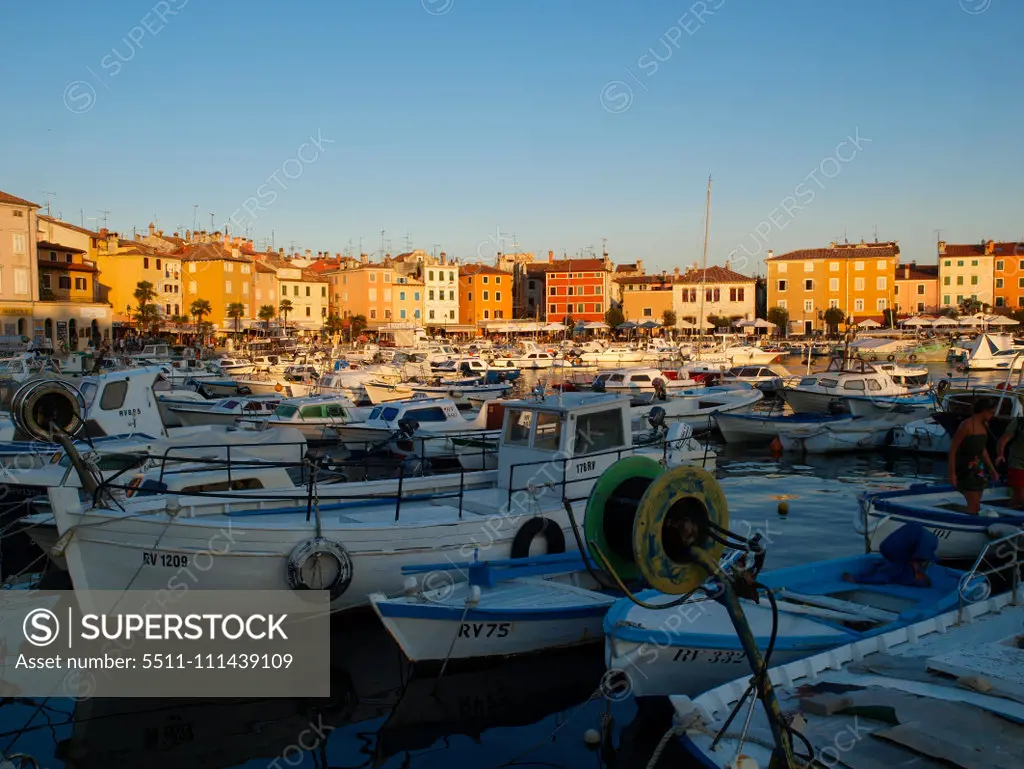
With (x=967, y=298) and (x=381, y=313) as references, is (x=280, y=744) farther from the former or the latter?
(x=967, y=298)

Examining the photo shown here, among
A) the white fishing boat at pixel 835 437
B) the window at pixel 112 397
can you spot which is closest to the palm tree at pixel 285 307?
the white fishing boat at pixel 835 437

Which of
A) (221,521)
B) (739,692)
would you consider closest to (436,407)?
(221,521)

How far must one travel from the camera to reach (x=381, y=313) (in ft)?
338

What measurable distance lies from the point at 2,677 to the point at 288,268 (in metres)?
95.6

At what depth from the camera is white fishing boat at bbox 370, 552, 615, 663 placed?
10539 millimetres

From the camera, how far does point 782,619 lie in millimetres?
10031

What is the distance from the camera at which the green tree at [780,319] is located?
10031 centimetres

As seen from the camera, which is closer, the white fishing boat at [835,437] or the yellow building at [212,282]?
the white fishing boat at [835,437]

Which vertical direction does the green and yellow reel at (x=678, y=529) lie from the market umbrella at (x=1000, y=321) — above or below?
below

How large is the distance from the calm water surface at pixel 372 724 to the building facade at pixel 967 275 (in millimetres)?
106701

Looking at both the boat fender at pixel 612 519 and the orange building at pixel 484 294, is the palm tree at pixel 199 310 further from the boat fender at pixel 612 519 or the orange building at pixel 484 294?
the boat fender at pixel 612 519

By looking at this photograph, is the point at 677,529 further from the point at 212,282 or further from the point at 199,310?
the point at 212,282

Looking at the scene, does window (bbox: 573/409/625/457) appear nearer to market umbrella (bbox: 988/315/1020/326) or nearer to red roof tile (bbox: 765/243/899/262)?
market umbrella (bbox: 988/315/1020/326)

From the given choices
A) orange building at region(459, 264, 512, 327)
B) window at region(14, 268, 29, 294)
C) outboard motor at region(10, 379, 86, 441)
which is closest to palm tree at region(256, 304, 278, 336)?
window at region(14, 268, 29, 294)
